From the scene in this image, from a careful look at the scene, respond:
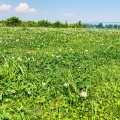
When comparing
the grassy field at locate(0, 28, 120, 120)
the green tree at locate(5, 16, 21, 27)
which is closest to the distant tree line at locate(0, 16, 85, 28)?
the green tree at locate(5, 16, 21, 27)

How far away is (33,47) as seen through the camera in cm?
1168

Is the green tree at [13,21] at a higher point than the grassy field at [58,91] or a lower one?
higher

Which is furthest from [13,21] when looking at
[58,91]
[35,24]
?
[58,91]

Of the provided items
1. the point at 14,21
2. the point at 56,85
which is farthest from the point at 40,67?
the point at 14,21

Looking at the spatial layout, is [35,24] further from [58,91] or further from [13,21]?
[58,91]

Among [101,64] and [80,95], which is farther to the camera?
[101,64]

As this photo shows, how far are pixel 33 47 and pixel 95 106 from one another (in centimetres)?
734

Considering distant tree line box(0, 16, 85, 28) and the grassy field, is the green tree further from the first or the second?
the grassy field

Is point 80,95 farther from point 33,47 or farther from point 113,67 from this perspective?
point 33,47

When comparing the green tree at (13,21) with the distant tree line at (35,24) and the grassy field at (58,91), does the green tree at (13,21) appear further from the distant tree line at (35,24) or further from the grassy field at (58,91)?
the grassy field at (58,91)

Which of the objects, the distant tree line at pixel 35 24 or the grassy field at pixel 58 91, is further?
the distant tree line at pixel 35 24

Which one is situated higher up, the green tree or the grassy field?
the green tree

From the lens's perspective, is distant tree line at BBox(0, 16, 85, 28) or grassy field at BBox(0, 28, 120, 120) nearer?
grassy field at BBox(0, 28, 120, 120)

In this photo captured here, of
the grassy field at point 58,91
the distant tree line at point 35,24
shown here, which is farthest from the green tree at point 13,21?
the grassy field at point 58,91
